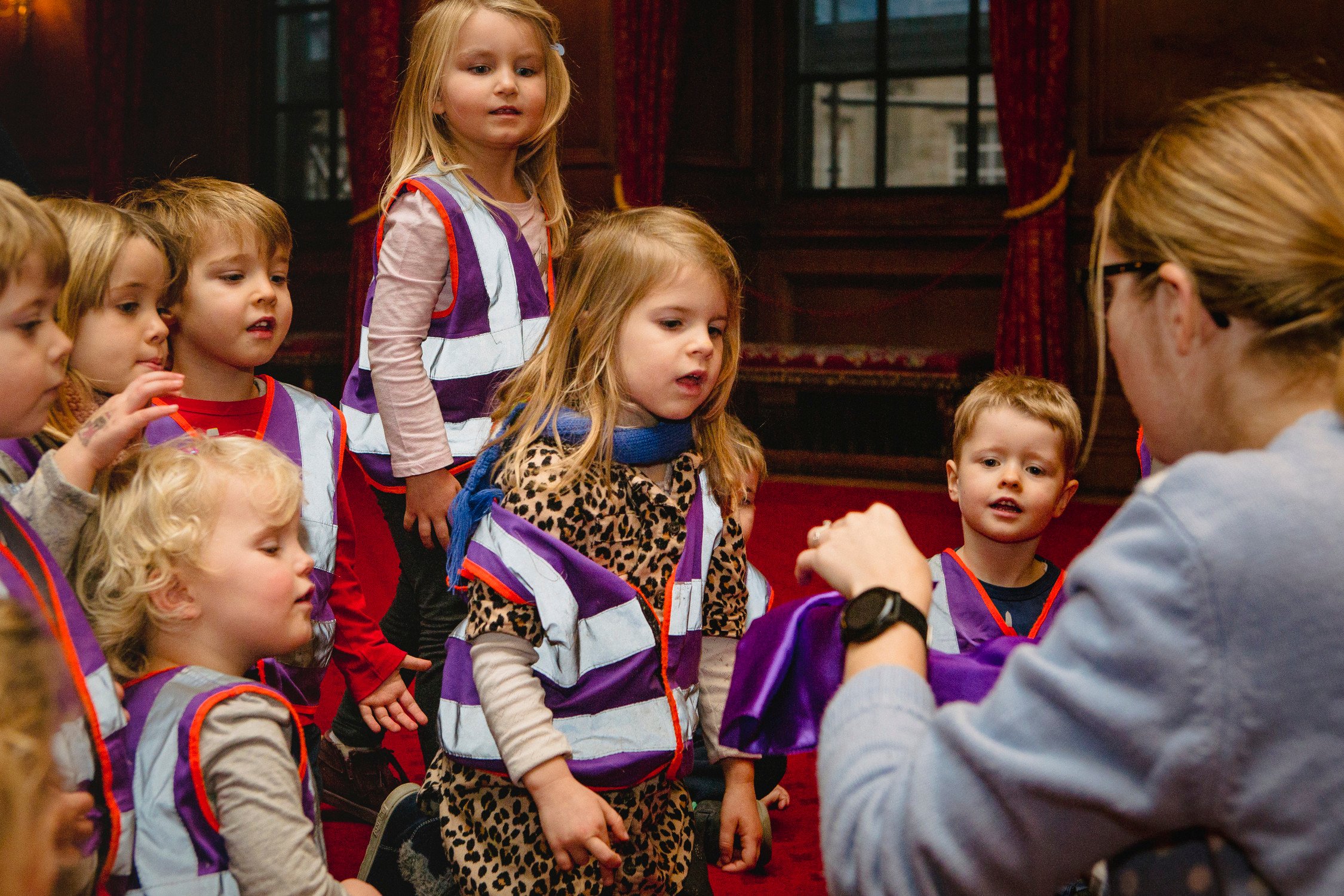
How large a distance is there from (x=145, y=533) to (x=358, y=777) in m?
1.14

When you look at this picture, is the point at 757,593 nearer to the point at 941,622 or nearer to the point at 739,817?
the point at 941,622

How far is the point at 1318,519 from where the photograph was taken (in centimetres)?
80

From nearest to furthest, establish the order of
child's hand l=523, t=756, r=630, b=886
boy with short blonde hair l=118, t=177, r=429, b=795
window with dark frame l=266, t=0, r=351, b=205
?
child's hand l=523, t=756, r=630, b=886 → boy with short blonde hair l=118, t=177, r=429, b=795 → window with dark frame l=266, t=0, r=351, b=205

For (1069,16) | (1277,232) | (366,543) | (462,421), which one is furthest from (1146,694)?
(1069,16)

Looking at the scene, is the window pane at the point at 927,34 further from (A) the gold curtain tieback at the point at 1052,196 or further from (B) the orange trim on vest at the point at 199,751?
(B) the orange trim on vest at the point at 199,751

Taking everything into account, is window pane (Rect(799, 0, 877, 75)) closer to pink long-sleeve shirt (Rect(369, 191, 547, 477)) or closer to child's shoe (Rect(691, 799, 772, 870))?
pink long-sleeve shirt (Rect(369, 191, 547, 477))

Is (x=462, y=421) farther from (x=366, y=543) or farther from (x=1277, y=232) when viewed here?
(x=366, y=543)

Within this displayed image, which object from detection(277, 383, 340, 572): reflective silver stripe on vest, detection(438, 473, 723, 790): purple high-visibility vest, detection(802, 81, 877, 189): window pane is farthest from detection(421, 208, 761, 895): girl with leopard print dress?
detection(802, 81, 877, 189): window pane

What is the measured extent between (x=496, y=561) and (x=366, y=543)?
10.6ft

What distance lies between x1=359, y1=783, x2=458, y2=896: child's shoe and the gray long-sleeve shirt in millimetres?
1051

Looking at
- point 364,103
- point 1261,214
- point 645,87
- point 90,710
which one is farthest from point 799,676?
point 364,103

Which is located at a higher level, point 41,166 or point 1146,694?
point 41,166

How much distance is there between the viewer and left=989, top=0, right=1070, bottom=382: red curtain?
223 inches

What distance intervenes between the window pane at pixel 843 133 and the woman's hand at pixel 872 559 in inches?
227
